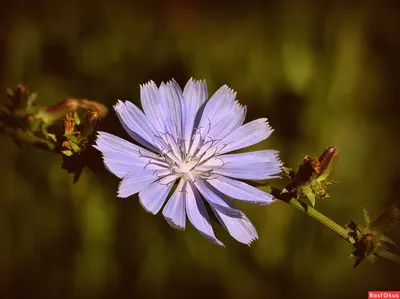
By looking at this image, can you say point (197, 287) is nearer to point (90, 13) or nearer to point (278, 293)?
point (278, 293)

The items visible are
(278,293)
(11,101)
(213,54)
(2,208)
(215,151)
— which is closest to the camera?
(11,101)

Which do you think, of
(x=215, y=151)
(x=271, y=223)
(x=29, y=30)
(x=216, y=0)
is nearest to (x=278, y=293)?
(x=271, y=223)

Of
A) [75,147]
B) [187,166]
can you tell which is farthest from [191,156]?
[75,147]

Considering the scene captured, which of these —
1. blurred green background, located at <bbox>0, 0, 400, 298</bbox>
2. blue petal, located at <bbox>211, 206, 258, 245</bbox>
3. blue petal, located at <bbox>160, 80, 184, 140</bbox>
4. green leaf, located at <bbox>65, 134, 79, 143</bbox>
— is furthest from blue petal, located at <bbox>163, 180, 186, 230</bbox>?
blurred green background, located at <bbox>0, 0, 400, 298</bbox>

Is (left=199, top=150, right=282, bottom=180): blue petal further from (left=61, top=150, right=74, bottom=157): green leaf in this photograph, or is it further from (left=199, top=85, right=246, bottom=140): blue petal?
(left=61, top=150, right=74, bottom=157): green leaf

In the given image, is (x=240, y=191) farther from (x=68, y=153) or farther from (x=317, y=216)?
(x=68, y=153)

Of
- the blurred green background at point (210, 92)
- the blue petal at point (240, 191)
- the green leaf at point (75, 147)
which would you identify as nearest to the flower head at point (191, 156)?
the blue petal at point (240, 191)
